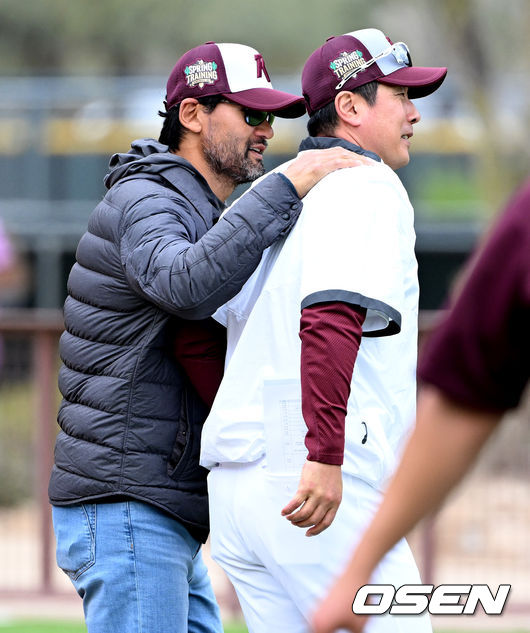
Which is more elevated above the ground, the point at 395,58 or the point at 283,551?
the point at 395,58

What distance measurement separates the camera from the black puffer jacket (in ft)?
9.30

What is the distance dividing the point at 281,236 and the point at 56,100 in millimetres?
11788

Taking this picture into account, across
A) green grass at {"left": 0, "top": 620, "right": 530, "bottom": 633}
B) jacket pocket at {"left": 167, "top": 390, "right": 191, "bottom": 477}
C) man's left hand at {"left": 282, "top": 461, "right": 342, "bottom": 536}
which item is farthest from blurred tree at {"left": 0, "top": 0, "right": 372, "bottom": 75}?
man's left hand at {"left": 282, "top": 461, "right": 342, "bottom": 536}

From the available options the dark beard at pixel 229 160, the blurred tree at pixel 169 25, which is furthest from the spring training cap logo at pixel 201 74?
the blurred tree at pixel 169 25

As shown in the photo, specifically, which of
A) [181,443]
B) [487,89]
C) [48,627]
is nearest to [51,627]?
[48,627]

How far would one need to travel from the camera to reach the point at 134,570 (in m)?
2.93

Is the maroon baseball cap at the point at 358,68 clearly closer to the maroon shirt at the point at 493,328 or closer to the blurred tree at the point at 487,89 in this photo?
the maroon shirt at the point at 493,328

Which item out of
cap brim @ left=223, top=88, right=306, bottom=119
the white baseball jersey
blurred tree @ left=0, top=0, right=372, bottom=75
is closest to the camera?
the white baseball jersey

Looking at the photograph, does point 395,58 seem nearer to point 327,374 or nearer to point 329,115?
point 329,115

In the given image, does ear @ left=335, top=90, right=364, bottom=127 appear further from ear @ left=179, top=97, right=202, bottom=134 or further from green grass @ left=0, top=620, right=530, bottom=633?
green grass @ left=0, top=620, right=530, bottom=633

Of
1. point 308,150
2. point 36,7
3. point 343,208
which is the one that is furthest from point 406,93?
point 36,7

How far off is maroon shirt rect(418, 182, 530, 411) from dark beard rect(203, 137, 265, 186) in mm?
1626

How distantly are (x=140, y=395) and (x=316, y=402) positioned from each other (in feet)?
1.82

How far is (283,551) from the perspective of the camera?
9.01ft
